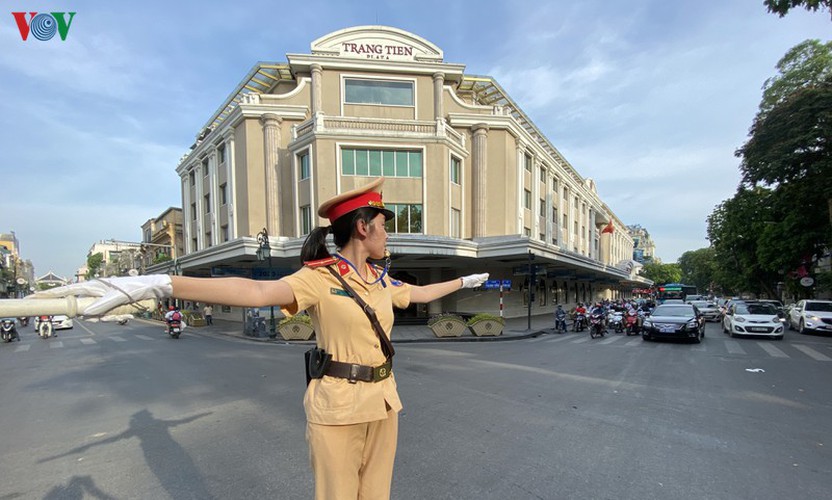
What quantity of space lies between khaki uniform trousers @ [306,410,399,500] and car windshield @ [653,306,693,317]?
1490cm

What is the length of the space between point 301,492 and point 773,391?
759cm

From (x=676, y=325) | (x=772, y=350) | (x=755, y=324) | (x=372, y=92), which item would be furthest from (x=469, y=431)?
(x=372, y=92)

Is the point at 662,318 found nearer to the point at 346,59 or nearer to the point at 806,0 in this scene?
the point at 806,0

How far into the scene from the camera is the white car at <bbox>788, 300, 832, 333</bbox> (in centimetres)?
1581

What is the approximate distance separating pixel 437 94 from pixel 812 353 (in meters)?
20.1

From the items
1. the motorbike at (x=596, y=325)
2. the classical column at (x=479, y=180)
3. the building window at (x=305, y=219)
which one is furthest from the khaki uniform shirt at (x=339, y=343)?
the classical column at (x=479, y=180)

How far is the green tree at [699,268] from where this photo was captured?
7466 centimetres

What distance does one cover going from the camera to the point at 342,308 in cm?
183

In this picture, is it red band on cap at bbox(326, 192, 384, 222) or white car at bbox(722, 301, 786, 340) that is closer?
red band on cap at bbox(326, 192, 384, 222)

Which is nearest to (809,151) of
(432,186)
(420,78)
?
(432,186)

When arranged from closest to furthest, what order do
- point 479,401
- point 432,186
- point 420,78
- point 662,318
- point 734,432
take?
point 734,432 < point 479,401 < point 662,318 < point 432,186 < point 420,78

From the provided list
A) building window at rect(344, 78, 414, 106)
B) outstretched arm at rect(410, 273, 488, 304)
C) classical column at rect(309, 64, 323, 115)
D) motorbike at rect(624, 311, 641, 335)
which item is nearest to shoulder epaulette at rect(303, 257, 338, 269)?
outstretched arm at rect(410, 273, 488, 304)

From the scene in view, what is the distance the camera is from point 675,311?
14.2 meters

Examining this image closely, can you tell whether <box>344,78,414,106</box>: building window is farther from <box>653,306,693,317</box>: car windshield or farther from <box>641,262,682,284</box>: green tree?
<box>641,262,682,284</box>: green tree
